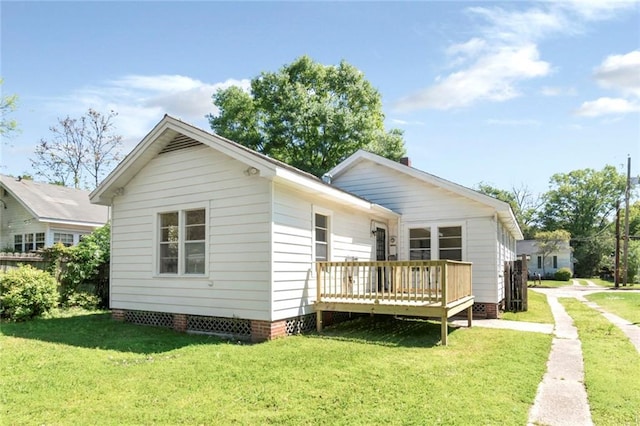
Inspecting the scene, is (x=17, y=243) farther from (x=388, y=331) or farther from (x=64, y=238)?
(x=388, y=331)

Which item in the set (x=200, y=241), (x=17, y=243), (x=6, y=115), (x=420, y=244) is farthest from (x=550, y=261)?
(x=6, y=115)

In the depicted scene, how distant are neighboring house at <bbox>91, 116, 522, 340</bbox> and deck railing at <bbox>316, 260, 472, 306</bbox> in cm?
40

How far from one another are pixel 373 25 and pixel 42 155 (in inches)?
1255

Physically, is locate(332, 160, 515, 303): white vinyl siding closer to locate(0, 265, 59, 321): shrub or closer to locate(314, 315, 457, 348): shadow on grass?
locate(314, 315, 457, 348): shadow on grass

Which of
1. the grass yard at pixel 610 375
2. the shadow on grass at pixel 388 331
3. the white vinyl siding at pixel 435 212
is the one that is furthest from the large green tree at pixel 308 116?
the grass yard at pixel 610 375

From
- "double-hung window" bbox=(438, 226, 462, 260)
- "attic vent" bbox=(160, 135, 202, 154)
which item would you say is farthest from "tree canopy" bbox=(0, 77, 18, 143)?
"double-hung window" bbox=(438, 226, 462, 260)

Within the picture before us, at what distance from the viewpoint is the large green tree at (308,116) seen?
28609 mm

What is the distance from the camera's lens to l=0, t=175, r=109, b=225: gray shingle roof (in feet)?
64.4

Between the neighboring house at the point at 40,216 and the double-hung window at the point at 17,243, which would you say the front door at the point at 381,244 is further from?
the double-hung window at the point at 17,243

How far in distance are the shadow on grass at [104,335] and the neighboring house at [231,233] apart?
1.80 ft

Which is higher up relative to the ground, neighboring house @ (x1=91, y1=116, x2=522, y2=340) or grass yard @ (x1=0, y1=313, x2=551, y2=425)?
neighboring house @ (x1=91, y1=116, x2=522, y2=340)

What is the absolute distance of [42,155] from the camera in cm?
3350

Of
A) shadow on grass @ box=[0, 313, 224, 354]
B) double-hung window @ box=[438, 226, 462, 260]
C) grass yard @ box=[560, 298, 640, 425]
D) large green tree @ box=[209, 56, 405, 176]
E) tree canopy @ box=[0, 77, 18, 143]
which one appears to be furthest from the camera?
large green tree @ box=[209, 56, 405, 176]

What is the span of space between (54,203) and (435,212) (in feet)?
60.1
